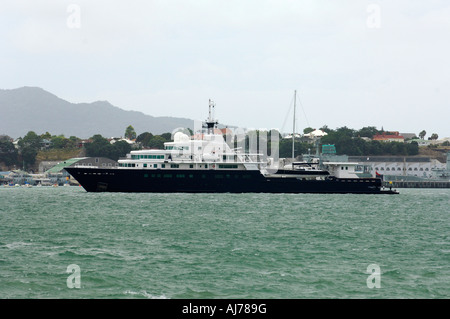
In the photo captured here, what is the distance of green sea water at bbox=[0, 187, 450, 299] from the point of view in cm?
1563

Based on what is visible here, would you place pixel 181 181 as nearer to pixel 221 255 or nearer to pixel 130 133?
pixel 221 255

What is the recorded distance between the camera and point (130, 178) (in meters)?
57.5

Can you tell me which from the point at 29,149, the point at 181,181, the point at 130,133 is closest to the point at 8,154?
the point at 29,149

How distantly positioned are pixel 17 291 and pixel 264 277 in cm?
687

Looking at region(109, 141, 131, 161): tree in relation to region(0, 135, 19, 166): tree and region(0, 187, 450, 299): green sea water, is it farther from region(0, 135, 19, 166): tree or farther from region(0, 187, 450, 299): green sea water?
region(0, 187, 450, 299): green sea water

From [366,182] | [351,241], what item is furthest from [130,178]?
[351,241]

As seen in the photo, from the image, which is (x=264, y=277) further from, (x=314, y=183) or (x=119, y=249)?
(x=314, y=183)

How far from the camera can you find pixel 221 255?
2072cm

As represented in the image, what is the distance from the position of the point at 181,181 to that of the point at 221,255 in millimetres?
37977

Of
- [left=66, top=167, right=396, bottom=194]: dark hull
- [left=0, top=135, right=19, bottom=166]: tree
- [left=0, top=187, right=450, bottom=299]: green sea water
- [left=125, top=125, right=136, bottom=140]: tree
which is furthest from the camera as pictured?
[left=125, top=125, right=136, bottom=140]: tree

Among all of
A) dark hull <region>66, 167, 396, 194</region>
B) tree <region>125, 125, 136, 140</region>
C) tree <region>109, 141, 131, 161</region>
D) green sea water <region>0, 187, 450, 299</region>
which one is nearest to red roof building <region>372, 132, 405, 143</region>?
tree <region>125, 125, 136, 140</region>

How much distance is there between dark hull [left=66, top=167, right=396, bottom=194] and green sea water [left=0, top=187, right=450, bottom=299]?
2083 cm

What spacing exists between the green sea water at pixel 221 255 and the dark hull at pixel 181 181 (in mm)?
20827

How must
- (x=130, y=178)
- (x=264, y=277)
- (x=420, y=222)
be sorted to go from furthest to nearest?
(x=130, y=178) → (x=420, y=222) → (x=264, y=277)
